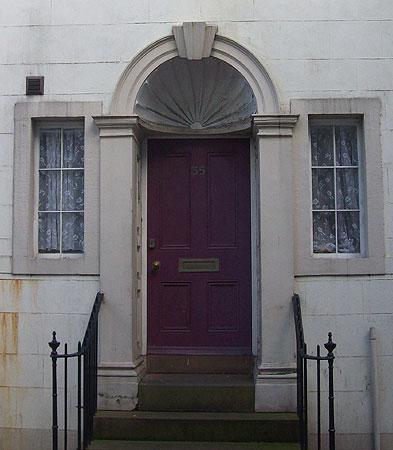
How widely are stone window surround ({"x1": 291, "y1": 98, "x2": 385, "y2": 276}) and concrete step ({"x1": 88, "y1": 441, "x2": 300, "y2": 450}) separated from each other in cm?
158

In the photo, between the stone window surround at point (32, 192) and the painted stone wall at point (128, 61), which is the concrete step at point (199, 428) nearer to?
the painted stone wall at point (128, 61)

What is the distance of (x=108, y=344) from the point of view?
19.1 ft

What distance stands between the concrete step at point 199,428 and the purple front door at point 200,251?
0.97 metres

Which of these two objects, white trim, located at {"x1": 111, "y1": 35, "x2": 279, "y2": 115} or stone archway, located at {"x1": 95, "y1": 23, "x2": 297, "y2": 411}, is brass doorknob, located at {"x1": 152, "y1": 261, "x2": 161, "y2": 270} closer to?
stone archway, located at {"x1": 95, "y1": 23, "x2": 297, "y2": 411}

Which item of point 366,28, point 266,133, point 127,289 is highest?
point 366,28

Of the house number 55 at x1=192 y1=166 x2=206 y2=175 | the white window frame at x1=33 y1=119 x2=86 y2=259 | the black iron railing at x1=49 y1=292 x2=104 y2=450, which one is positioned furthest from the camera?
the house number 55 at x1=192 y1=166 x2=206 y2=175

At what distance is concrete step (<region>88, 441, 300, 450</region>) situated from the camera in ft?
17.1

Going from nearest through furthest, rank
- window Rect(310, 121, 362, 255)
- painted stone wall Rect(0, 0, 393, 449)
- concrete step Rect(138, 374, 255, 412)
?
1. concrete step Rect(138, 374, 255, 412)
2. painted stone wall Rect(0, 0, 393, 449)
3. window Rect(310, 121, 362, 255)

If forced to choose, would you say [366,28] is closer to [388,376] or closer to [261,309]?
[261,309]

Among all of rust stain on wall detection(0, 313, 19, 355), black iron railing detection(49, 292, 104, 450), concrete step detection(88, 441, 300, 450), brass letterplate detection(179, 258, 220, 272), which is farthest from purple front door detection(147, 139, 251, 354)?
rust stain on wall detection(0, 313, 19, 355)

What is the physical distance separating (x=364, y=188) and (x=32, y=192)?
3307mm

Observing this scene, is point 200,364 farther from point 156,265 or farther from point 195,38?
point 195,38

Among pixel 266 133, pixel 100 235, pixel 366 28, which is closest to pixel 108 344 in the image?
pixel 100 235

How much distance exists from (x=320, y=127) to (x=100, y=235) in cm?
245
